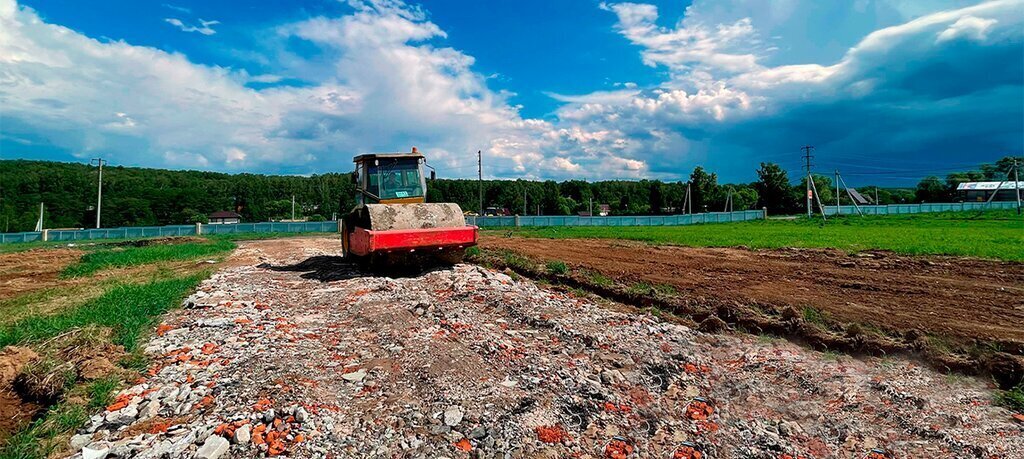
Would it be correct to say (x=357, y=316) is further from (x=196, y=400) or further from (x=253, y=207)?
(x=253, y=207)

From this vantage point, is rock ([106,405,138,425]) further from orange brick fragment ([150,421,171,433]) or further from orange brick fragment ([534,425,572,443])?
orange brick fragment ([534,425,572,443])

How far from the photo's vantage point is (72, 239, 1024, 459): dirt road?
3584mm

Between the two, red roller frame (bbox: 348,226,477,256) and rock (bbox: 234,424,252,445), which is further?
red roller frame (bbox: 348,226,477,256)

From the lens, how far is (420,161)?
12.8 meters

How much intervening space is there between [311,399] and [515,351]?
2.26 meters

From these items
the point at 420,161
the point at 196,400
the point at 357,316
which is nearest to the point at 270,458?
the point at 196,400

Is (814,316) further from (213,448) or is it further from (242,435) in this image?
(213,448)

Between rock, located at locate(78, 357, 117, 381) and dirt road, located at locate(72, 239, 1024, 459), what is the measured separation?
37 centimetres

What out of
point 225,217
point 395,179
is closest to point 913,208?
point 395,179

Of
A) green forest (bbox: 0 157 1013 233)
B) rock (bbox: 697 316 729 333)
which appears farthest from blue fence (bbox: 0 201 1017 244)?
rock (bbox: 697 316 729 333)

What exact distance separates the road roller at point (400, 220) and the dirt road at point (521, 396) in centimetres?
304

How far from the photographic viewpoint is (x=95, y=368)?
15.3 feet

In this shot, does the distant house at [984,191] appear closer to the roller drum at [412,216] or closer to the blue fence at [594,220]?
the blue fence at [594,220]

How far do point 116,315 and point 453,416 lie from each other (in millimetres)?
5625
